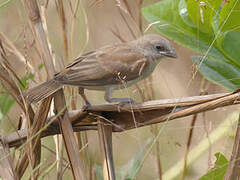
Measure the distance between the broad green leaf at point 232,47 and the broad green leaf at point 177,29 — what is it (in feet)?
0.30

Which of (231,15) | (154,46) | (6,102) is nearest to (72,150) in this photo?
(6,102)

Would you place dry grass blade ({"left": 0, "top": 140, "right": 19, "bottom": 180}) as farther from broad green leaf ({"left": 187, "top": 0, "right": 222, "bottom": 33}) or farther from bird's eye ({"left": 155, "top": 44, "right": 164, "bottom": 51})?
bird's eye ({"left": 155, "top": 44, "right": 164, "bottom": 51})

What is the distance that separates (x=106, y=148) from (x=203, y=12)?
2.81 ft

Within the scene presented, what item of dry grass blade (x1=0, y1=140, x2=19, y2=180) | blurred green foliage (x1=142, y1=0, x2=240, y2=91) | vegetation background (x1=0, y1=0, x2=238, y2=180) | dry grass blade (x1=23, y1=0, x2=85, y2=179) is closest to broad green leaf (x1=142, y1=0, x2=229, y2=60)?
blurred green foliage (x1=142, y1=0, x2=240, y2=91)

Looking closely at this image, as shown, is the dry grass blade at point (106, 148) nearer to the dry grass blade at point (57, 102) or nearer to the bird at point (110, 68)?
the dry grass blade at point (57, 102)

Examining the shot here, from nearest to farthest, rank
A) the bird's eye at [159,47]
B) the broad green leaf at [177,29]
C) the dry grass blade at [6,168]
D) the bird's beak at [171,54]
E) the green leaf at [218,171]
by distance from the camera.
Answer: the dry grass blade at [6,168], the green leaf at [218,171], the broad green leaf at [177,29], the bird's beak at [171,54], the bird's eye at [159,47]

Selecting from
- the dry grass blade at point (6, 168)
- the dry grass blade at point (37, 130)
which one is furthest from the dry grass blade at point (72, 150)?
the dry grass blade at point (6, 168)

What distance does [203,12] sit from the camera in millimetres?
2094

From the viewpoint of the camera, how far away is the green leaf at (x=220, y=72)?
6.86 ft

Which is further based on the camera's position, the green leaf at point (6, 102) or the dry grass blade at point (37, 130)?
the green leaf at point (6, 102)

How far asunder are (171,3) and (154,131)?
74 cm

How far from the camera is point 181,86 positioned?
4.19 m

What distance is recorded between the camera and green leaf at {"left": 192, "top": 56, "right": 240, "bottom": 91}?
209cm

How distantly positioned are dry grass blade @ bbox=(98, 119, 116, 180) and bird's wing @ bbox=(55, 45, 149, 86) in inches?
27.4
